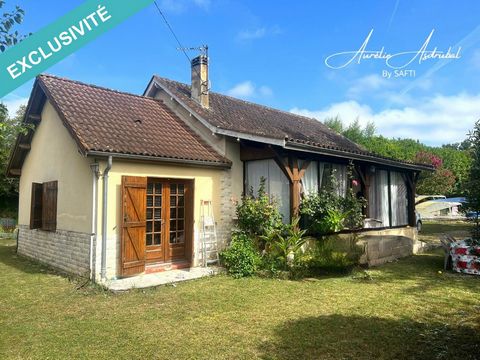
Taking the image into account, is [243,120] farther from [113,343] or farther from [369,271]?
[113,343]

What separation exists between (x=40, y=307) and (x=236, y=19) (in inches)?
340

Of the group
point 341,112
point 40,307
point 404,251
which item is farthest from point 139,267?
point 341,112

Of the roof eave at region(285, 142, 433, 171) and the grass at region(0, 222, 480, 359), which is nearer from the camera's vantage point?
the grass at region(0, 222, 480, 359)

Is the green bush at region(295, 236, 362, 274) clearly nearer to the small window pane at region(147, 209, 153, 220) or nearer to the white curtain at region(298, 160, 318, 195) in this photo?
the white curtain at region(298, 160, 318, 195)

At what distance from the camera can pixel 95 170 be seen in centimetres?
785

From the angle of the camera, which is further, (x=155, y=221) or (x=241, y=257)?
(x=155, y=221)

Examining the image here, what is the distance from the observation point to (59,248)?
368 inches

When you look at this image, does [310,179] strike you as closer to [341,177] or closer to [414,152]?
[341,177]

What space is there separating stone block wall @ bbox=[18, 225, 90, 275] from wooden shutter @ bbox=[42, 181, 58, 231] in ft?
0.74

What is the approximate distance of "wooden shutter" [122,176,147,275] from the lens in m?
8.02

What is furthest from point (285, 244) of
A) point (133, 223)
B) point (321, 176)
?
point (133, 223)

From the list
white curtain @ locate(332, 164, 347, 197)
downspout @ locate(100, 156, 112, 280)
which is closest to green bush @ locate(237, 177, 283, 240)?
white curtain @ locate(332, 164, 347, 197)

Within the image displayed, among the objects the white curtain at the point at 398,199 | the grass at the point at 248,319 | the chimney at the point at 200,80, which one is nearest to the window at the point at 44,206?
the grass at the point at 248,319

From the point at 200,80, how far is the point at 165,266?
6736mm
